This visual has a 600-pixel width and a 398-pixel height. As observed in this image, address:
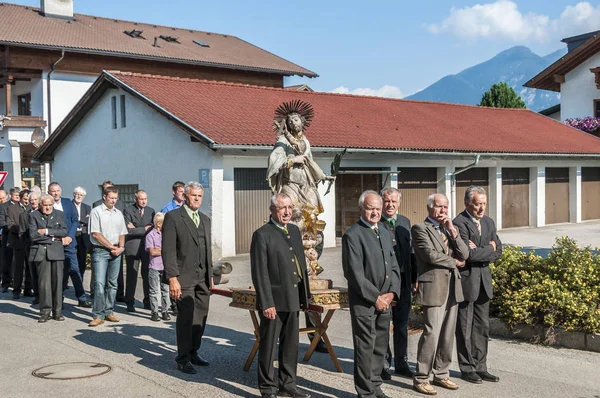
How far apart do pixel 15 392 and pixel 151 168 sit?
13990 millimetres

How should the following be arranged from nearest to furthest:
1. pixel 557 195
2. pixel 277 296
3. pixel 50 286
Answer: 1. pixel 277 296
2. pixel 50 286
3. pixel 557 195

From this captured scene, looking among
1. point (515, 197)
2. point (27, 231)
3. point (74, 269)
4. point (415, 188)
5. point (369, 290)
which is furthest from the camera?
point (515, 197)

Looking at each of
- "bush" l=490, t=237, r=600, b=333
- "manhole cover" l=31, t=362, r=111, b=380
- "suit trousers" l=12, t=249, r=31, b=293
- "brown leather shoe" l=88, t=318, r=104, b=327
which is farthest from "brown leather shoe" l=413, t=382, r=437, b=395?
"suit trousers" l=12, t=249, r=31, b=293

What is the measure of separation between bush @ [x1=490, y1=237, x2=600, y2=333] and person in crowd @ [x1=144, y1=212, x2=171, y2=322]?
4593mm

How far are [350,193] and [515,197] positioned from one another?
7331 mm

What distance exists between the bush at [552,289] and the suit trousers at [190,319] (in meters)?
3.67

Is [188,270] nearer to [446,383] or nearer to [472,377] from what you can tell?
[446,383]

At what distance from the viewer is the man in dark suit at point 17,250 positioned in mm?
13102

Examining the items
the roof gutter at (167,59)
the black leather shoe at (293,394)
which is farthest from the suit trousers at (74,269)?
the roof gutter at (167,59)

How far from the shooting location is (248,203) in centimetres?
1884

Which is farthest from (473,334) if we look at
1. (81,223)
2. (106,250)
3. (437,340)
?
(81,223)

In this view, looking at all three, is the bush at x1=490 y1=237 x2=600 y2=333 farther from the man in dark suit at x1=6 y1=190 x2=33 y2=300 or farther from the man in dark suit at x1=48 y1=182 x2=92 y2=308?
the man in dark suit at x1=6 y1=190 x2=33 y2=300

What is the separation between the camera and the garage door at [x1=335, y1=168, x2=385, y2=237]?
22.0 metres

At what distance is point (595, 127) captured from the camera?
111ft
